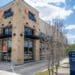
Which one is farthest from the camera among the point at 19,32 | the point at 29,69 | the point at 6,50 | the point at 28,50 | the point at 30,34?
the point at 28,50

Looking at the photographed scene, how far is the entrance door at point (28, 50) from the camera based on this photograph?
2008 inches

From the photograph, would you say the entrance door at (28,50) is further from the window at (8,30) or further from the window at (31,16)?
the window at (31,16)

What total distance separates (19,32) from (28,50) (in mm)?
7802

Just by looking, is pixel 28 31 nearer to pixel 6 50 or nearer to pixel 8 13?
pixel 8 13

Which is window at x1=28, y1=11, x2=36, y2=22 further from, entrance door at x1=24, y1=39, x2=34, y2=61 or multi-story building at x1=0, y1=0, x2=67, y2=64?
entrance door at x1=24, y1=39, x2=34, y2=61

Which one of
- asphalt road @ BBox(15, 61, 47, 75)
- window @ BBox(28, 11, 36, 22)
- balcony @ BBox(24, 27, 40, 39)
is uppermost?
window @ BBox(28, 11, 36, 22)

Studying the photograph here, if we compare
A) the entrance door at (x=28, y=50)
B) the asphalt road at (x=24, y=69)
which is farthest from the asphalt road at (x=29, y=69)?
the entrance door at (x=28, y=50)

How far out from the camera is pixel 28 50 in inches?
2084

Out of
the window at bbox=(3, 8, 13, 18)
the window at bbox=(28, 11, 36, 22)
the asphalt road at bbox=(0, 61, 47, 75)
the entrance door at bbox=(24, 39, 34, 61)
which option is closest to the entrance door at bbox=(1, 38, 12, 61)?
the entrance door at bbox=(24, 39, 34, 61)

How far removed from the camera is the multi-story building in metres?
46.7

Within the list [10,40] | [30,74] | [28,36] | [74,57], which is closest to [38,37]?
[28,36]

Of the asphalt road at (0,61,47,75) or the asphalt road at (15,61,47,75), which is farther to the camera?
→ the asphalt road at (0,61,47,75)

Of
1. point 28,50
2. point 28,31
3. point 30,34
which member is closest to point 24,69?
point 28,31

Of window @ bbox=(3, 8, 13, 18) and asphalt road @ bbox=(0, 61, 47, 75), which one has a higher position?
window @ bbox=(3, 8, 13, 18)
